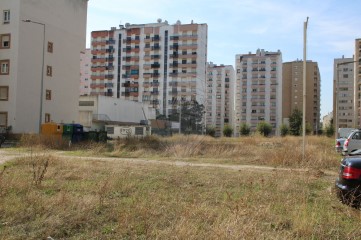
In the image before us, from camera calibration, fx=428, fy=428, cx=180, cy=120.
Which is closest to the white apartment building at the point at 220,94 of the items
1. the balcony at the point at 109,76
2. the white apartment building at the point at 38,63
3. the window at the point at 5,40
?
the balcony at the point at 109,76

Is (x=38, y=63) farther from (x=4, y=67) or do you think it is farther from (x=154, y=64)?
(x=154, y=64)

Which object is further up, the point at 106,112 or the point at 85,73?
the point at 85,73

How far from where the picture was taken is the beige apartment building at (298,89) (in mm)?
141625

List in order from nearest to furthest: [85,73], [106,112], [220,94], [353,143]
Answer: [353,143], [106,112], [85,73], [220,94]

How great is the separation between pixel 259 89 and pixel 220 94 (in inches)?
703

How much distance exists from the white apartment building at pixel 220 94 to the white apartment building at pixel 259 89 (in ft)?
28.5

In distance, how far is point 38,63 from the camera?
165ft

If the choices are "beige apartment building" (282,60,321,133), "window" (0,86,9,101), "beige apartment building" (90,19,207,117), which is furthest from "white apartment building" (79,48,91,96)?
"window" (0,86,9,101)

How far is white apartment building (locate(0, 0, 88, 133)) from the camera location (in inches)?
1857

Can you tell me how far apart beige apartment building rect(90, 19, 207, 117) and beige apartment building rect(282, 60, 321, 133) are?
1335 inches

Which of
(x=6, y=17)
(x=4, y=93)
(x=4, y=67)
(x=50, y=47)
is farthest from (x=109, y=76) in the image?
(x=4, y=93)

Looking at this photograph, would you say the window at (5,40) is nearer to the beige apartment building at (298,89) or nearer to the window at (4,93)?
the window at (4,93)

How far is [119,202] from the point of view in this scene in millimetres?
8133

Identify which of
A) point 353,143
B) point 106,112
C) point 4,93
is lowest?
point 353,143
